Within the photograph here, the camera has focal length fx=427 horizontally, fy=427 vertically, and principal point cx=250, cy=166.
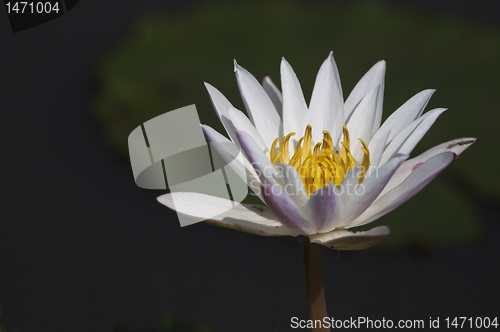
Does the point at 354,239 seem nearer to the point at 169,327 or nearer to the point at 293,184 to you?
the point at 293,184

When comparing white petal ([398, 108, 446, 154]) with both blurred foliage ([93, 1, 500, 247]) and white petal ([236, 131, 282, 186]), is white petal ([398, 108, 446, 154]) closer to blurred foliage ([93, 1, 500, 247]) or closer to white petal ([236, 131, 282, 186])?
white petal ([236, 131, 282, 186])

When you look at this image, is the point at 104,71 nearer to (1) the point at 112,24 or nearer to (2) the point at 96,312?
(1) the point at 112,24

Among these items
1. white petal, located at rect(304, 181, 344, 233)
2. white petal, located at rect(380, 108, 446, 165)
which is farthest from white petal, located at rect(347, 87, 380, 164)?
white petal, located at rect(304, 181, 344, 233)

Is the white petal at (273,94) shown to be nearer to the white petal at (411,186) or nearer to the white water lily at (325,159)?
the white water lily at (325,159)

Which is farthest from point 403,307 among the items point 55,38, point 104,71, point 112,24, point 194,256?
point 55,38

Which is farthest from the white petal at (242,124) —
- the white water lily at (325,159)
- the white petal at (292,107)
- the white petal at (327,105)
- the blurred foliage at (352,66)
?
the blurred foliage at (352,66)
